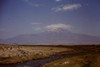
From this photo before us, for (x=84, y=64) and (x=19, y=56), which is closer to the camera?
(x=84, y=64)

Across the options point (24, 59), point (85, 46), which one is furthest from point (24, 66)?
point (85, 46)

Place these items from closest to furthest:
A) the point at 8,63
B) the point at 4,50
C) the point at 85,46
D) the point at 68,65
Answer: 1. the point at 68,65
2. the point at 8,63
3. the point at 4,50
4. the point at 85,46

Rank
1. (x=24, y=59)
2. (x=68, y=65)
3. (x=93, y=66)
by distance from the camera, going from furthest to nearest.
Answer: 1. (x=24, y=59)
2. (x=68, y=65)
3. (x=93, y=66)

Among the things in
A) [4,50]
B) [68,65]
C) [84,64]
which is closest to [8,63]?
[4,50]

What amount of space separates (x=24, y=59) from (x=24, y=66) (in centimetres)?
639

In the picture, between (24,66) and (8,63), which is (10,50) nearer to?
(8,63)

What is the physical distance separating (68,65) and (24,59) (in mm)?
12148

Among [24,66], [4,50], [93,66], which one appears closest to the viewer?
[93,66]

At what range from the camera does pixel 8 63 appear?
1104 inches

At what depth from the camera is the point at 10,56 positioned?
3272cm

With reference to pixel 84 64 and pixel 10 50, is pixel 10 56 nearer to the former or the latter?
pixel 10 50

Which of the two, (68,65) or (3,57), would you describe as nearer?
(68,65)

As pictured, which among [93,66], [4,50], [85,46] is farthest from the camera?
[85,46]

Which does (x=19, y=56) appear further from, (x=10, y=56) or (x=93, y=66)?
(x=93, y=66)
